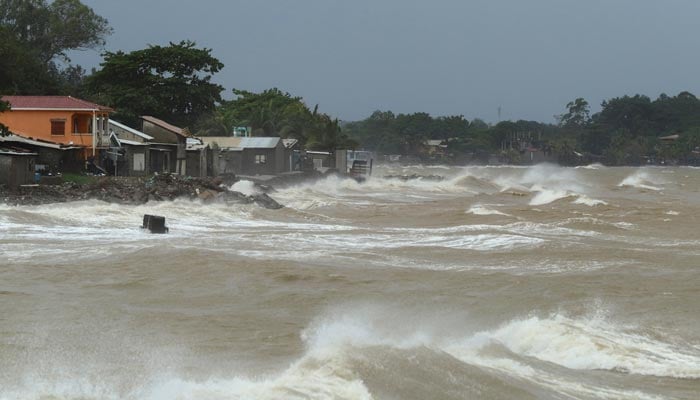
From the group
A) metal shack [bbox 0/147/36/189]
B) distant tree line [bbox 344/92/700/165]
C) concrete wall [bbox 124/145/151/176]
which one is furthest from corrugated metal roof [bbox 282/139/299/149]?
distant tree line [bbox 344/92/700/165]

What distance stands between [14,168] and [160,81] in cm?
2614

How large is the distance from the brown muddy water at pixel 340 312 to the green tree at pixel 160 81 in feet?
89.3

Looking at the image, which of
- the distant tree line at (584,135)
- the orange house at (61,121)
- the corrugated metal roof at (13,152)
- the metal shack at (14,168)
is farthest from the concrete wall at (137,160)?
the distant tree line at (584,135)

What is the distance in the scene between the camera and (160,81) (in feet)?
177

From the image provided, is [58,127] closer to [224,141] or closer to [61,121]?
[61,121]

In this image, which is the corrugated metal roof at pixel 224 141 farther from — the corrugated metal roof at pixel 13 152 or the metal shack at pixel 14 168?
the metal shack at pixel 14 168

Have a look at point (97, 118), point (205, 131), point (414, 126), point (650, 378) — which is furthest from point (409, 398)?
point (414, 126)

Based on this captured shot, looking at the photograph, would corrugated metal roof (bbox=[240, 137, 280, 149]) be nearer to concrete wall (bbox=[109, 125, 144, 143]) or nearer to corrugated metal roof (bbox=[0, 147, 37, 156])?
concrete wall (bbox=[109, 125, 144, 143])

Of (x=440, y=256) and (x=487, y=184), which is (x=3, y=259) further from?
(x=487, y=184)

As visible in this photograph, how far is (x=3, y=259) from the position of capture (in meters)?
17.0

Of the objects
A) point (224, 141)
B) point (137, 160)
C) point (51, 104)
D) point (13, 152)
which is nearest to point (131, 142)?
point (137, 160)

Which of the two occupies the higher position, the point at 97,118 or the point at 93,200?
the point at 97,118

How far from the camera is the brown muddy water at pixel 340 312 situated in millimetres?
9094

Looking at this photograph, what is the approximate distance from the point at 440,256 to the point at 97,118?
21513mm
